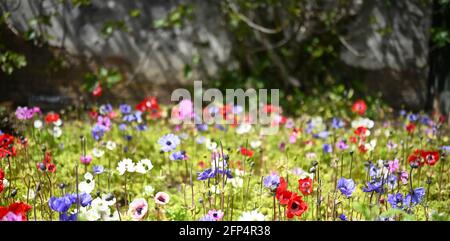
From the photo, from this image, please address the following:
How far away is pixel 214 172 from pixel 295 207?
1.36ft

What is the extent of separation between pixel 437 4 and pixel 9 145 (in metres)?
4.32

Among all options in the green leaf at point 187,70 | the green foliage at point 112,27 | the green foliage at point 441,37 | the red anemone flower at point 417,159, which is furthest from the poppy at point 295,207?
the green foliage at point 441,37

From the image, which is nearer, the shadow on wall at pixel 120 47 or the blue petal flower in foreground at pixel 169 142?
the blue petal flower in foreground at pixel 169 142

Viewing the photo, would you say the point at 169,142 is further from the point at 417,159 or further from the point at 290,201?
the point at 417,159

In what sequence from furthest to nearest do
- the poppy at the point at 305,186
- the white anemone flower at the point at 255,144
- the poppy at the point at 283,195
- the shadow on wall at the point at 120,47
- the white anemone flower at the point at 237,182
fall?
the shadow on wall at the point at 120,47 → the white anemone flower at the point at 255,144 → the white anemone flower at the point at 237,182 → the poppy at the point at 305,186 → the poppy at the point at 283,195

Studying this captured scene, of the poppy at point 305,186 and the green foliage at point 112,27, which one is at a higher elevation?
the green foliage at point 112,27

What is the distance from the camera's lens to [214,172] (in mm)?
2322

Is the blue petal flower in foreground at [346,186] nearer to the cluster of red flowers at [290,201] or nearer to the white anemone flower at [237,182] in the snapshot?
the cluster of red flowers at [290,201]

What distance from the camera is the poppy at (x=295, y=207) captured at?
6.82 ft

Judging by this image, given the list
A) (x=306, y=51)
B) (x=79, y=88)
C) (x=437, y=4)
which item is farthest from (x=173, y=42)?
(x=437, y=4)

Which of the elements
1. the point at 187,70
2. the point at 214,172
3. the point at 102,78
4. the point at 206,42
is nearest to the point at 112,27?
the point at 102,78
